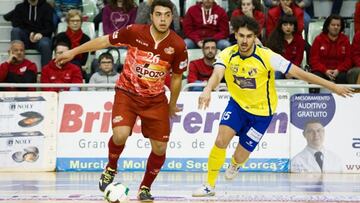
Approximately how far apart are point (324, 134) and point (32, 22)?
253 inches

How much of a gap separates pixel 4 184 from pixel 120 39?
11.4 ft

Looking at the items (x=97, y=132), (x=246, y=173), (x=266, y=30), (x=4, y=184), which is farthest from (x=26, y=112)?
(x=266, y=30)

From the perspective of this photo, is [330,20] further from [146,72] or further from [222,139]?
[146,72]

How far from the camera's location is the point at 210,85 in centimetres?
1044

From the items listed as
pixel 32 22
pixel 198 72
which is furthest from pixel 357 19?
pixel 32 22

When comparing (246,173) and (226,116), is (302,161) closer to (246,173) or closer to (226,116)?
(246,173)

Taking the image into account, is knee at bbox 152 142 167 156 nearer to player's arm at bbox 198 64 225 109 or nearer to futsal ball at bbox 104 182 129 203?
player's arm at bbox 198 64 225 109

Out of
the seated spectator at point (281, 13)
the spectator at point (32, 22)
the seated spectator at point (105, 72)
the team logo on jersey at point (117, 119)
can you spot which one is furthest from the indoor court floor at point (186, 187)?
the spectator at point (32, 22)

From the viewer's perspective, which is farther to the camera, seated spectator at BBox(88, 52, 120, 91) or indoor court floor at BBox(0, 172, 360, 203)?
seated spectator at BBox(88, 52, 120, 91)

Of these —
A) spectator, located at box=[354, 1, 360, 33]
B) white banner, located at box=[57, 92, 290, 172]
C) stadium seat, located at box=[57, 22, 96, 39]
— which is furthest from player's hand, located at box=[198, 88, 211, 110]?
stadium seat, located at box=[57, 22, 96, 39]

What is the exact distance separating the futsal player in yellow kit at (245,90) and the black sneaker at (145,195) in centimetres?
73

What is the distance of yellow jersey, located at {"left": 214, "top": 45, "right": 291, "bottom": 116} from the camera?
11.3 metres

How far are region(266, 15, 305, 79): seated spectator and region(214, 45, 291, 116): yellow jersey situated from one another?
5.12m

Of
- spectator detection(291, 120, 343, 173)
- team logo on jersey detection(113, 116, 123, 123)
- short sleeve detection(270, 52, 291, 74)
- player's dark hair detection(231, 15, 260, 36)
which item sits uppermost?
player's dark hair detection(231, 15, 260, 36)
